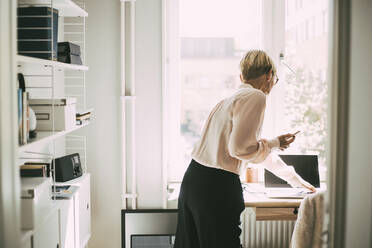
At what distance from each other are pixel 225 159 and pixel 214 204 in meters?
0.22

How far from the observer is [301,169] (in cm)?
278

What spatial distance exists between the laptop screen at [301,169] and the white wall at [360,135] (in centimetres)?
Answer: 164

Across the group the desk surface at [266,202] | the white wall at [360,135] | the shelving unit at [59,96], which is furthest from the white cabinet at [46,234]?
the white wall at [360,135]

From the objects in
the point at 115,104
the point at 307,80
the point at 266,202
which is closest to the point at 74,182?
the point at 115,104

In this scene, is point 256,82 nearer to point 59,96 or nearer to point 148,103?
point 148,103

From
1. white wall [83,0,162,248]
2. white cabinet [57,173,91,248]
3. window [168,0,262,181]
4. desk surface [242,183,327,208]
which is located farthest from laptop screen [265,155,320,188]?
white cabinet [57,173,91,248]

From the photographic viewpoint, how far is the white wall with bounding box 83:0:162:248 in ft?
9.51

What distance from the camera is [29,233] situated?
166 cm

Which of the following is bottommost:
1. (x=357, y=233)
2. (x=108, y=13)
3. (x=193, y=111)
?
(x=357, y=233)

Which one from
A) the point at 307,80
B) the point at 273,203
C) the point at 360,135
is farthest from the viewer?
the point at 307,80

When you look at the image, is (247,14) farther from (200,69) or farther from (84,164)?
(84,164)

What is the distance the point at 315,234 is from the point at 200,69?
58.2 inches

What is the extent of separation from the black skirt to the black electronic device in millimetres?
864

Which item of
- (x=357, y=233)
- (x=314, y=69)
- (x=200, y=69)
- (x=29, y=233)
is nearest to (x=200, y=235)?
(x=29, y=233)
